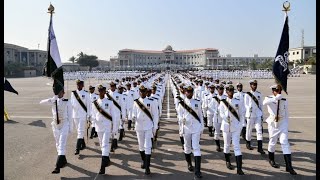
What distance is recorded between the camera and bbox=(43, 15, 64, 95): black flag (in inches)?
280

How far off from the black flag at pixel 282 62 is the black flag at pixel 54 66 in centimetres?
475

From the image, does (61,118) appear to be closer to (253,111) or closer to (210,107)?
(210,107)

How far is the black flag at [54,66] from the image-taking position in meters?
7.12

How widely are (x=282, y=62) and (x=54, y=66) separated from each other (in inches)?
201

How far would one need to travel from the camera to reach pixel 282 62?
7.30m

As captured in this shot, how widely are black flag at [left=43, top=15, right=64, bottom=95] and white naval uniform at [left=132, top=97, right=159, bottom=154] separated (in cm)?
176

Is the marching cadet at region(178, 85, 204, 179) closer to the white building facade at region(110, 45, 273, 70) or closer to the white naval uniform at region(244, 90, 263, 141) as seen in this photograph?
the white naval uniform at region(244, 90, 263, 141)

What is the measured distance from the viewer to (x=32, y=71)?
293 ft

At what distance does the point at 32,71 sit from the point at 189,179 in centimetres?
9065

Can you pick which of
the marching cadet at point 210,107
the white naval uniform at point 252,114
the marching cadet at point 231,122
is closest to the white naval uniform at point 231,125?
the marching cadet at point 231,122

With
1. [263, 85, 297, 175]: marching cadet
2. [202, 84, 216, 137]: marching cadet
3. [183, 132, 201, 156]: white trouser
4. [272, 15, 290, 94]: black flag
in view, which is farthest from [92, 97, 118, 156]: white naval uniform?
[272, 15, 290, 94]: black flag

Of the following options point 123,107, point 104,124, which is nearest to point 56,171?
point 104,124

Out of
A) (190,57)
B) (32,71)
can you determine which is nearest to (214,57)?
(190,57)

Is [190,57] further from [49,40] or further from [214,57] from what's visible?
[49,40]
